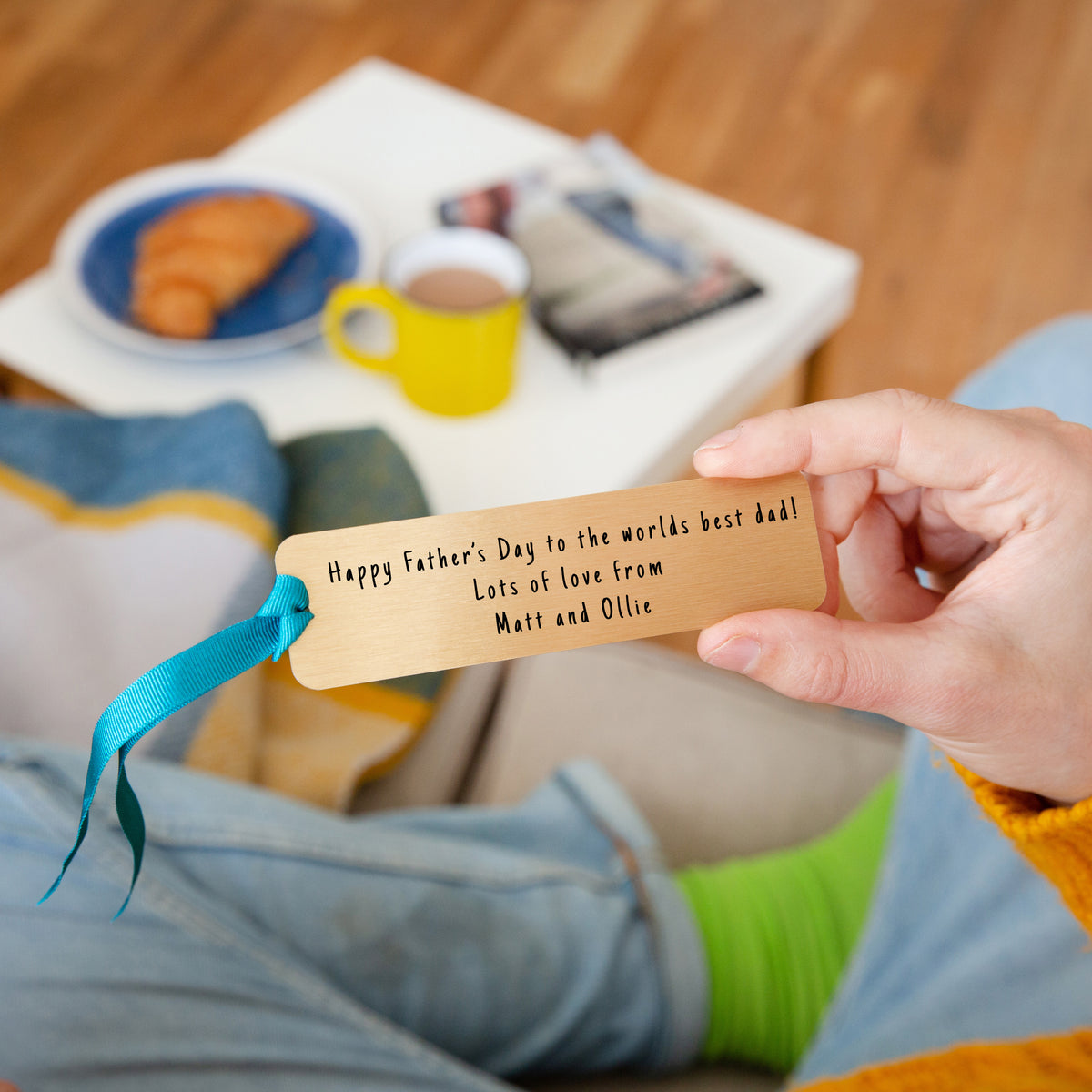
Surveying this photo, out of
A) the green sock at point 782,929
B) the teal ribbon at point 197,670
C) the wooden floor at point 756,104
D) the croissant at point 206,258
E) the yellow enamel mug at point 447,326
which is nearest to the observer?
the teal ribbon at point 197,670

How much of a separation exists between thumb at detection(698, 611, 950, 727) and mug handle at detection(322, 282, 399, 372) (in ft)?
1.90

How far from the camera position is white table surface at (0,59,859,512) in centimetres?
93

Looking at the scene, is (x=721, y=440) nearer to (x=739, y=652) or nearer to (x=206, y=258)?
(x=739, y=652)

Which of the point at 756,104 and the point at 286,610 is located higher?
the point at 286,610

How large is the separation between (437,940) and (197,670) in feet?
1.13

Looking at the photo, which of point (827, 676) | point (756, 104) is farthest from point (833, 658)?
point (756, 104)

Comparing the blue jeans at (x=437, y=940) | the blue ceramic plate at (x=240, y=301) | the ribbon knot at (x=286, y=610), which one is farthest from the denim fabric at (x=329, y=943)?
the blue ceramic plate at (x=240, y=301)

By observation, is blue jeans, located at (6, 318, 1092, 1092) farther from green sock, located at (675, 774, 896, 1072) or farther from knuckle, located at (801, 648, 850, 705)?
knuckle, located at (801, 648, 850, 705)

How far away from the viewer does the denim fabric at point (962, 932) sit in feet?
1.94

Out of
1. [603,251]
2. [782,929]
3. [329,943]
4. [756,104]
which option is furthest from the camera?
[756,104]

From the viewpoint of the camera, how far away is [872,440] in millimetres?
430

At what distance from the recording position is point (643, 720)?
0.91 m

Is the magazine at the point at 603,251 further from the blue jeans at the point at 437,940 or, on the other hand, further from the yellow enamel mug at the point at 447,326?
the blue jeans at the point at 437,940

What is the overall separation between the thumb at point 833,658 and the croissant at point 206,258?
758mm
